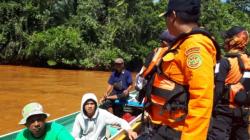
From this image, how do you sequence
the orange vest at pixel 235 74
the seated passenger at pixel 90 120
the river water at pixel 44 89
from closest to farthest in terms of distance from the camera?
1. the orange vest at pixel 235 74
2. the seated passenger at pixel 90 120
3. the river water at pixel 44 89

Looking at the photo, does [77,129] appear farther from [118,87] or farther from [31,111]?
[118,87]

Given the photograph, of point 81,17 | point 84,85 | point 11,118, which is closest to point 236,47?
point 11,118

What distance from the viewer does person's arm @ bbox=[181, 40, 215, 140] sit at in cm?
201

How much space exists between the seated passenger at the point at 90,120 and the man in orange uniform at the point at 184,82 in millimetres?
2919

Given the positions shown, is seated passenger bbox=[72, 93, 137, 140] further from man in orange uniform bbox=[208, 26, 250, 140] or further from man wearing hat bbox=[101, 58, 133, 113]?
man wearing hat bbox=[101, 58, 133, 113]

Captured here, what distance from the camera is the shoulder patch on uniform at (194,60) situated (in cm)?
204

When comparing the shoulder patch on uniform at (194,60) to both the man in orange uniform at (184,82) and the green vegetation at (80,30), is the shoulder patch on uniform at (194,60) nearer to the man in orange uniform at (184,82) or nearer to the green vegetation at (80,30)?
the man in orange uniform at (184,82)

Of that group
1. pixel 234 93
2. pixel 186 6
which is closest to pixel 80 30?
pixel 234 93

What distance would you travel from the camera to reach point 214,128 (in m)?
3.84

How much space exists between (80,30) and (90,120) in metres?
21.5

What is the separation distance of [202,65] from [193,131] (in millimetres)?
314

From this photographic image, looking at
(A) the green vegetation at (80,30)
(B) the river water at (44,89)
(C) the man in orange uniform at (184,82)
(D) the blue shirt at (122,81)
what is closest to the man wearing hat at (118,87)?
(D) the blue shirt at (122,81)

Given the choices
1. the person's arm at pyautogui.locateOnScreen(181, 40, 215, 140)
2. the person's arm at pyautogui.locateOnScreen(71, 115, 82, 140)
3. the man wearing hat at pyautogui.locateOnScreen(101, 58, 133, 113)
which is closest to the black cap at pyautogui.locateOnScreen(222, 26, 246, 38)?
the person's arm at pyautogui.locateOnScreen(181, 40, 215, 140)

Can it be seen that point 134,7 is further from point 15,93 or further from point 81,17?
point 15,93
